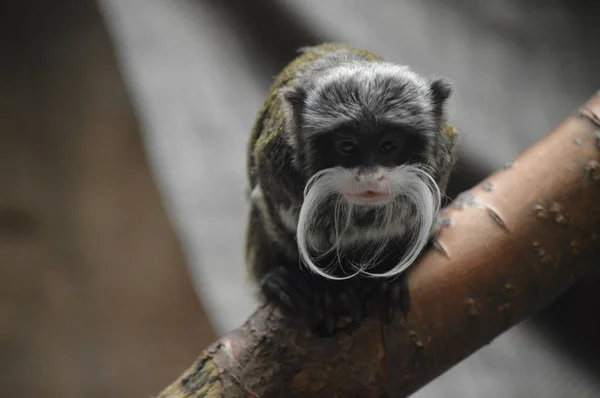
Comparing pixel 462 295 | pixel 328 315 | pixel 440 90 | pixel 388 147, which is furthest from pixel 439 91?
pixel 328 315

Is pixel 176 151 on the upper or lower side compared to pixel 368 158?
upper

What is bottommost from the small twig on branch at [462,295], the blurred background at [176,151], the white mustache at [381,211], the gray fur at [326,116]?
the small twig on branch at [462,295]

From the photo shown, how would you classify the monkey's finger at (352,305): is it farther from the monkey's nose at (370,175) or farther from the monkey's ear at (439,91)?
the monkey's ear at (439,91)

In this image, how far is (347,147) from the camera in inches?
57.6

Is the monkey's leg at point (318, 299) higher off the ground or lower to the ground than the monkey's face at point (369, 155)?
lower

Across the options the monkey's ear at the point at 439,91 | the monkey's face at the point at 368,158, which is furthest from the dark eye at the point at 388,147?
the monkey's ear at the point at 439,91

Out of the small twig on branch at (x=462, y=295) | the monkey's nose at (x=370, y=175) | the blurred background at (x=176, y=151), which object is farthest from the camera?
the blurred background at (x=176, y=151)

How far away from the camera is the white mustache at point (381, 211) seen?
148 centimetres

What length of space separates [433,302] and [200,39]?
2094 mm

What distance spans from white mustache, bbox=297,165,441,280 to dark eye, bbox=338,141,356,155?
43 millimetres

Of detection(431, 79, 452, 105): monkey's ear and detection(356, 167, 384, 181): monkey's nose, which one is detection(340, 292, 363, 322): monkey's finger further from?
detection(431, 79, 452, 105): monkey's ear

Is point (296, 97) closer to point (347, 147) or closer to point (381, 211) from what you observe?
point (347, 147)

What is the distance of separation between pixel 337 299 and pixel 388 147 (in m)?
0.43

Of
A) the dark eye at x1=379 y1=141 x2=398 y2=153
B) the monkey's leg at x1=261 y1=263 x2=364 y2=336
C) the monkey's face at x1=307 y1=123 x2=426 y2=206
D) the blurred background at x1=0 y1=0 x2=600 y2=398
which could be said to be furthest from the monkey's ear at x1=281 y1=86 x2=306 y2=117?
the blurred background at x1=0 y1=0 x2=600 y2=398
